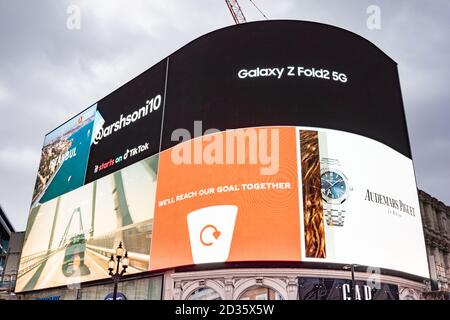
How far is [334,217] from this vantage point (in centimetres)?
2756

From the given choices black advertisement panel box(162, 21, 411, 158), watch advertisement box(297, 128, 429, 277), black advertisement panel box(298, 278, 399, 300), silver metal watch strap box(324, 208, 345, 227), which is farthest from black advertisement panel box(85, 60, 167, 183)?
black advertisement panel box(298, 278, 399, 300)

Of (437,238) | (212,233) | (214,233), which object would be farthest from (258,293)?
(437,238)

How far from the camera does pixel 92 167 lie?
41625 millimetres

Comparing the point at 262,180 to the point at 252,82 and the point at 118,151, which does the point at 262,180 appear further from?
the point at 118,151

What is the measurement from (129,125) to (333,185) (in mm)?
19254

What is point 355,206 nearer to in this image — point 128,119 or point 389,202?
point 389,202

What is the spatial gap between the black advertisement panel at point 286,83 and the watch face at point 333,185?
3.65 m

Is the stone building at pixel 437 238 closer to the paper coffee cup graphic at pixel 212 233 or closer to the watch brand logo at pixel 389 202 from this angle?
the watch brand logo at pixel 389 202

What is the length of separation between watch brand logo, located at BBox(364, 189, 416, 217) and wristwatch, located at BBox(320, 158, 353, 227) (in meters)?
1.66

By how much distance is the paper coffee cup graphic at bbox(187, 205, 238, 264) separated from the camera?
27641 mm

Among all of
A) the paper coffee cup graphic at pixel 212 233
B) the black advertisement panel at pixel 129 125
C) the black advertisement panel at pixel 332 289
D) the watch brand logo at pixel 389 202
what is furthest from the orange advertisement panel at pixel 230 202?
the black advertisement panel at pixel 129 125

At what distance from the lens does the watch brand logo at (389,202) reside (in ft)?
96.6

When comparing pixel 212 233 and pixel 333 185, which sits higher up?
pixel 333 185
